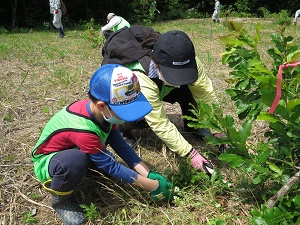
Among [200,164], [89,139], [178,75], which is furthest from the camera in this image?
[200,164]

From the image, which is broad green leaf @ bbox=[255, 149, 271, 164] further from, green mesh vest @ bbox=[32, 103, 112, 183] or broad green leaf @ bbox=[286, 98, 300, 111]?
green mesh vest @ bbox=[32, 103, 112, 183]

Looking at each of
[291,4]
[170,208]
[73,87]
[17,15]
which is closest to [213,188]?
[170,208]

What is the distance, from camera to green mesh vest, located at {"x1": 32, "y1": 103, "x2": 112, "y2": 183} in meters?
1.67

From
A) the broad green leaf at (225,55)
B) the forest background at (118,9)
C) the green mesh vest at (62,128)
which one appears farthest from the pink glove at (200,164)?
the forest background at (118,9)

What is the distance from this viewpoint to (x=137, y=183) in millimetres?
1772

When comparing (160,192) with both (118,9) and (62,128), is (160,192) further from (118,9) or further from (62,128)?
(118,9)

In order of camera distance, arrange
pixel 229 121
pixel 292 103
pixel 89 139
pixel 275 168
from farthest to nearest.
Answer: pixel 89 139 < pixel 275 168 < pixel 229 121 < pixel 292 103

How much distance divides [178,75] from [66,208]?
0.97 meters

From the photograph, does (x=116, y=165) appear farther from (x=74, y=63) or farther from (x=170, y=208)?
(x=74, y=63)

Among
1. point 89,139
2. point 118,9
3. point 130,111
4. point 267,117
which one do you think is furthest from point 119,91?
point 118,9

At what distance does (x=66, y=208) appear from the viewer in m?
1.80

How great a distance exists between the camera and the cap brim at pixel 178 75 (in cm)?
189

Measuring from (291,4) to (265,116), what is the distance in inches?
781

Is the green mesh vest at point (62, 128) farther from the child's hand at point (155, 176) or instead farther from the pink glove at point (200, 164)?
the pink glove at point (200, 164)
